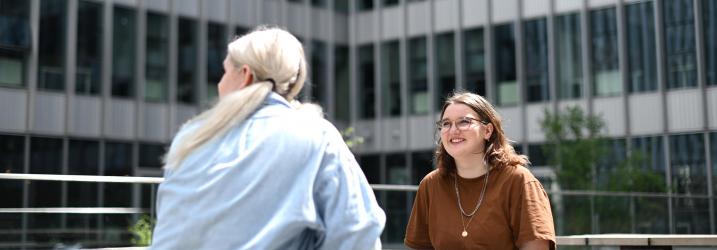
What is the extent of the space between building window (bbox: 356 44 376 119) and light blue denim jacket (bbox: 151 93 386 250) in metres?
28.1

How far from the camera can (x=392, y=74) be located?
98.9ft

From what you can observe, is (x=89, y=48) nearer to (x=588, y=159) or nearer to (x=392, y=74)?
(x=392, y=74)

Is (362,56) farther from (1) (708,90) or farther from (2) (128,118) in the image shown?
(1) (708,90)

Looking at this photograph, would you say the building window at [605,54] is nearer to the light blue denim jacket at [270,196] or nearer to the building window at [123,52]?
the building window at [123,52]

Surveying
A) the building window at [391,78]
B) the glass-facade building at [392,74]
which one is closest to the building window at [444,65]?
the glass-facade building at [392,74]

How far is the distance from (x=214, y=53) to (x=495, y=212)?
76.7 ft

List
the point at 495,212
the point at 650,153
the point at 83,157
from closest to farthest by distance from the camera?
the point at 495,212 < the point at 83,157 < the point at 650,153

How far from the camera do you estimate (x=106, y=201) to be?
8.51m

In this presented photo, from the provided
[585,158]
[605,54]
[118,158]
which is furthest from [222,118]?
[605,54]

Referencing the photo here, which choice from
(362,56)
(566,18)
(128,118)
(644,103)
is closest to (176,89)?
(128,118)

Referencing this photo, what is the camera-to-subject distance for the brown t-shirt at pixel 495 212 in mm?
4109

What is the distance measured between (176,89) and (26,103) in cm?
453

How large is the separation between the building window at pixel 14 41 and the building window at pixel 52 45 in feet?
1.46

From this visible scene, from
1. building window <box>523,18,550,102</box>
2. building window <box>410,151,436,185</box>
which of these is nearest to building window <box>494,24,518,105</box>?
building window <box>523,18,550,102</box>
